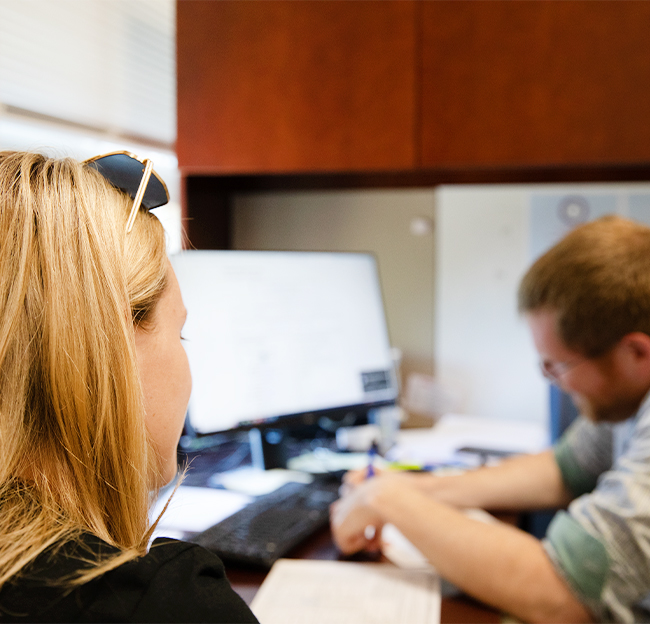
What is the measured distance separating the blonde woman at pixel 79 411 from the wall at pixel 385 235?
131 centimetres

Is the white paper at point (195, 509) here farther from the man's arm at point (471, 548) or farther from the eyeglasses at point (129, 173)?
the eyeglasses at point (129, 173)

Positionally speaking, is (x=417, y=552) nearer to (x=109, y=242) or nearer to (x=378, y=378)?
(x=378, y=378)

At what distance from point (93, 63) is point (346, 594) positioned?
1449 mm

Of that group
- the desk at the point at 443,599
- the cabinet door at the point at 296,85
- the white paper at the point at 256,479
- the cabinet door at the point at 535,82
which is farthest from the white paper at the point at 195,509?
the cabinet door at the point at 535,82

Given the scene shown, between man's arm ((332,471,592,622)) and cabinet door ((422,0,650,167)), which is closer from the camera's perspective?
man's arm ((332,471,592,622))

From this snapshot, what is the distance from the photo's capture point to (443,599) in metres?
0.88

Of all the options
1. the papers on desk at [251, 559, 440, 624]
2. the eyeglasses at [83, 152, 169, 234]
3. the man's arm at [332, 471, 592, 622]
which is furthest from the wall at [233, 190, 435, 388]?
the eyeglasses at [83, 152, 169, 234]

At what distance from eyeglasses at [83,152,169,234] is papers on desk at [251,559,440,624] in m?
0.55

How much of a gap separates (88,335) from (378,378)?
1029 mm

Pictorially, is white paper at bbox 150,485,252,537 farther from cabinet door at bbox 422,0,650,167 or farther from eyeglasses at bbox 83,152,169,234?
cabinet door at bbox 422,0,650,167

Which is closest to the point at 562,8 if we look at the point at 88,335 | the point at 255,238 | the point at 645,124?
the point at 645,124

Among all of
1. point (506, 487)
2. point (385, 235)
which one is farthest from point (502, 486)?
point (385, 235)

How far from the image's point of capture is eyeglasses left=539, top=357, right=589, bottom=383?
110 cm

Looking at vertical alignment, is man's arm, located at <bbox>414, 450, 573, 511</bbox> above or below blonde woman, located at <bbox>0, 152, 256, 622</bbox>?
below
